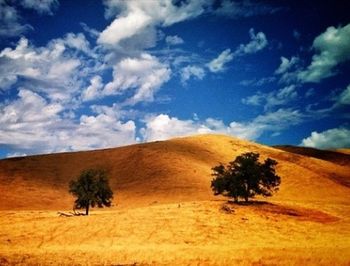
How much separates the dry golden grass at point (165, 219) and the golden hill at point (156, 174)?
186 millimetres

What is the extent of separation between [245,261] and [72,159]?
72356 millimetres

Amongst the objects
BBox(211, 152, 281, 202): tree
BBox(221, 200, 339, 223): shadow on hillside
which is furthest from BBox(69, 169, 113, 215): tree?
BBox(221, 200, 339, 223): shadow on hillside

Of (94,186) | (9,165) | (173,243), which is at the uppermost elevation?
(9,165)

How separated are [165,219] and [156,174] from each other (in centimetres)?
3658

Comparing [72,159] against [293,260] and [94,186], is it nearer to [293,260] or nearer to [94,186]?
[94,186]

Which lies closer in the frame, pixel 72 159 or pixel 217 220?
pixel 217 220

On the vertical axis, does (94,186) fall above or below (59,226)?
above

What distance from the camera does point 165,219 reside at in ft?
119

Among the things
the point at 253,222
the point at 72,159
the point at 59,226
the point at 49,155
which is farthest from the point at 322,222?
the point at 49,155

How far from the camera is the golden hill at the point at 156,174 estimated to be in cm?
6247

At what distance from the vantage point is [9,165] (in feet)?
266

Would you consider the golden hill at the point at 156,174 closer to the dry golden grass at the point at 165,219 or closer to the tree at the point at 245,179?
the dry golden grass at the point at 165,219

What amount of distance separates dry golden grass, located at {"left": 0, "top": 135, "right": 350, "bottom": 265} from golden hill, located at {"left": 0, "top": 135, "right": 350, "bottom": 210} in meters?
0.19

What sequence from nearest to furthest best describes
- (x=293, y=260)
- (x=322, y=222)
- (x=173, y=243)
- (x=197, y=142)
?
1. (x=293, y=260)
2. (x=173, y=243)
3. (x=322, y=222)
4. (x=197, y=142)
